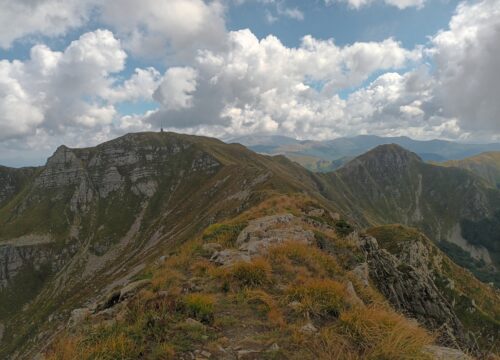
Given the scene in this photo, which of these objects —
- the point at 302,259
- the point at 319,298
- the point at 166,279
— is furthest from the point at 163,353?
the point at 302,259

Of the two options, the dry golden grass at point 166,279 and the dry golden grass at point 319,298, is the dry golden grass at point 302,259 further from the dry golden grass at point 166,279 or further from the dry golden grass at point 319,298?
the dry golden grass at point 166,279

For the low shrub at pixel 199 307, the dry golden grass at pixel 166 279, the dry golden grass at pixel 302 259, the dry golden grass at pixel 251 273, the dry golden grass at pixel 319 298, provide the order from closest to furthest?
the low shrub at pixel 199 307, the dry golden grass at pixel 319 298, the dry golden grass at pixel 166 279, the dry golden grass at pixel 251 273, the dry golden grass at pixel 302 259

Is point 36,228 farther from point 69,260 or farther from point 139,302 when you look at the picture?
point 139,302

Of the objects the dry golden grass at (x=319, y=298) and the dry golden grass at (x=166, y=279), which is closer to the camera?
the dry golden grass at (x=319, y=298)

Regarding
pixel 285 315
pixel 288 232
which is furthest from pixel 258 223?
pixel 285 315

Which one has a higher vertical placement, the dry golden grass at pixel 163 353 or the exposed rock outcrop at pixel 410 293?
the dry golden grass at pixel 163 353

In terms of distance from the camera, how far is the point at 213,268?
12.2 meters

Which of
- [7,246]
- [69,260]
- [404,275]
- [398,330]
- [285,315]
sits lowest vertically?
[69,260]

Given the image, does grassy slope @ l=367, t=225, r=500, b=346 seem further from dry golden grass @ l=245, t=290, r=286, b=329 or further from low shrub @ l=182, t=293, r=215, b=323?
low shrub @ l=182, t=293, r=215, b=323

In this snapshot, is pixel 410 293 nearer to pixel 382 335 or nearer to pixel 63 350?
pixel 382 335

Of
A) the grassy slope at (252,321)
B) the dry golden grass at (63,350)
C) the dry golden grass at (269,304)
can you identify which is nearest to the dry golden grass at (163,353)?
the grassy slope at (252,321)

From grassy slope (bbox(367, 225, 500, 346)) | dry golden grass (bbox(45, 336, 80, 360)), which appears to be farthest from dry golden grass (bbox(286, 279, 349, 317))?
grassy slope (bbox(367, 225, 500, 346))

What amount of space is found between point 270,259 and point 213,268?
2.52m

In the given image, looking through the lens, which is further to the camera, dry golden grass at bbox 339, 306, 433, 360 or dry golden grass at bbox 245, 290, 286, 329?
dry golden grass at bbox 245, 290, 286, 329
